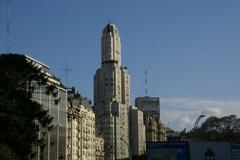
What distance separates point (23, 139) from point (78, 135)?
296 ft

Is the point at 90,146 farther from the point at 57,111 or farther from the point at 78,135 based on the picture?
the point at 57,111

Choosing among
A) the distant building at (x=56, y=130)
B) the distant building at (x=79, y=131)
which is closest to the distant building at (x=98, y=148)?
the distant building at (x=79, y=131)

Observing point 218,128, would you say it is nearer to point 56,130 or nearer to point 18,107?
point 56,130

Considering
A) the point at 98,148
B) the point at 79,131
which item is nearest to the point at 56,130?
the point at 79,131

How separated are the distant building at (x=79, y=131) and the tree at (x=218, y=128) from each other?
32.1m

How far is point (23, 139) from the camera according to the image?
188 feet

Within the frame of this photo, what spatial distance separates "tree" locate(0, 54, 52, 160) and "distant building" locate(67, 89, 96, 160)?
2758 inches

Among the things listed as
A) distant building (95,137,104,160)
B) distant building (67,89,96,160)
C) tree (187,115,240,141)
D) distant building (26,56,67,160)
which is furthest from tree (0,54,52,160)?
distant building (95,137,104,160)

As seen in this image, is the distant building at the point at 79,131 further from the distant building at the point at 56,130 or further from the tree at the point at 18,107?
the tree at the point at 18,107

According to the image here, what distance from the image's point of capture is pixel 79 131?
486 feet

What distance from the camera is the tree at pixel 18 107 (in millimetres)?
55719

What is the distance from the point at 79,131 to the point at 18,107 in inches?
3578

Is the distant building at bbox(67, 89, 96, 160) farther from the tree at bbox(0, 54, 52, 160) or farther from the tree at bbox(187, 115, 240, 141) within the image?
the tree at bbox(0, 54, 52, 160)

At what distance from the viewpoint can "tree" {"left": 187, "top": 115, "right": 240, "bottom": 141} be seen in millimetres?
132000
